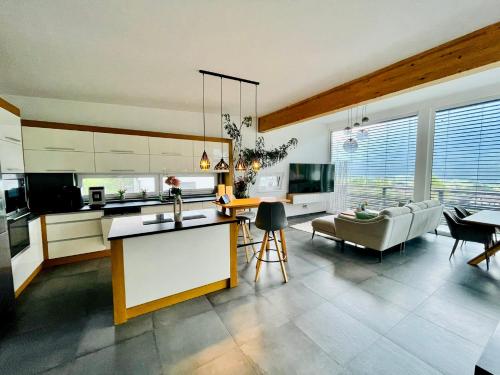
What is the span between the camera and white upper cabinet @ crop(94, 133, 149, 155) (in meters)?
3.66

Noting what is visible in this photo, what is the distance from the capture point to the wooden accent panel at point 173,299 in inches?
86.1

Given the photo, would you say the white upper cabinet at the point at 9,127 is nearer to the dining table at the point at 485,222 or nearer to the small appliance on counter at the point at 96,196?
the small appliance on counter at the point at 96,196

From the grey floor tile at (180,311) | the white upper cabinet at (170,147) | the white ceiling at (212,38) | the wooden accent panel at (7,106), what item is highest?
the white ceiling at (212,38)

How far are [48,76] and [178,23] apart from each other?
225 cm

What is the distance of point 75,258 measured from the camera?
3.42 metres

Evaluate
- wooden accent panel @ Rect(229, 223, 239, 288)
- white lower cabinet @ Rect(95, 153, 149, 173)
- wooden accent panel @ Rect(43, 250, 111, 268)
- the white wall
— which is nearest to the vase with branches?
the white wall

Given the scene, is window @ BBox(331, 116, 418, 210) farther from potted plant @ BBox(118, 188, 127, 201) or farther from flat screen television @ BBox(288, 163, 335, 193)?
potted plant @ BBox(118, 188, 127, 201)

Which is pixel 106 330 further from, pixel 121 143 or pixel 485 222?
pixel 485 222

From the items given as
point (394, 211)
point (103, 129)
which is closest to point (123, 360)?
point (103, 129)

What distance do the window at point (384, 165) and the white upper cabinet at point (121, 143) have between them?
4.70m

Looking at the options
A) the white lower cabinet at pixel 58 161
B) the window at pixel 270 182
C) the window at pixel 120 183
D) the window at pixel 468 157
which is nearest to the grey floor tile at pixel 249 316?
the window at pixel 120 183

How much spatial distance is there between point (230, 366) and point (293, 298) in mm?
1066

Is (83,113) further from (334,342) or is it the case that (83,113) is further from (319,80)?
(334,342)

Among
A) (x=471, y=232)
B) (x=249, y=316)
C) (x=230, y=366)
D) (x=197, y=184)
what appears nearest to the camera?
(x=230, y=366)
